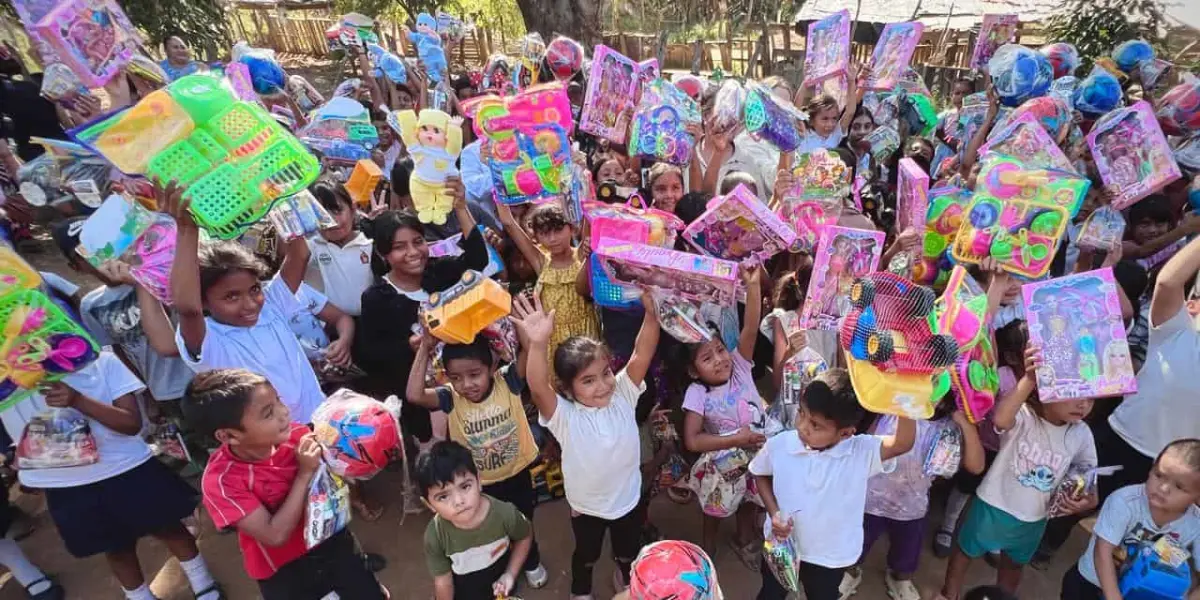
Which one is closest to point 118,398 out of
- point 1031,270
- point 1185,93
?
point 1031,270

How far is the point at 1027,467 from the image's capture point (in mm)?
2256

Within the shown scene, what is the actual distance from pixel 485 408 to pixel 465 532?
20.5 inches

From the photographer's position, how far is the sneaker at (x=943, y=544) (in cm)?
293

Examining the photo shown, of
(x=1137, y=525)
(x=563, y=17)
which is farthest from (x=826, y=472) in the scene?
(x=563, y=17)

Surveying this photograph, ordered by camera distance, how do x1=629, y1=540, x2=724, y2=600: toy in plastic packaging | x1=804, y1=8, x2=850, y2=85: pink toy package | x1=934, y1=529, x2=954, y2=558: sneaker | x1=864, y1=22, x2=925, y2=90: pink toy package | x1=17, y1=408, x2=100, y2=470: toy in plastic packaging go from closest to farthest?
1. x1=629, y1=540, x2=724, y2=600: toy in plastic packaging
2. x1=17, y1=408, x2=100, y2=470: toy in plastic packaging
3. x1=934, y1=529, x2=954, y2=558: sneaker
4. x1=804, y1=8, x2=850, y2=85: pink toy package
5. x1=864, y1=22, x2=925, y2=90: pink toy package

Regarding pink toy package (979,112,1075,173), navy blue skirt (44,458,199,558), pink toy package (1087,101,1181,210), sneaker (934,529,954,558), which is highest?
pink toy package (979,112,1075,173)

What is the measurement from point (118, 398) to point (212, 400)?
27.4 inches

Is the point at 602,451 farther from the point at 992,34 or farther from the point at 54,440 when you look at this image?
the point at 992,34

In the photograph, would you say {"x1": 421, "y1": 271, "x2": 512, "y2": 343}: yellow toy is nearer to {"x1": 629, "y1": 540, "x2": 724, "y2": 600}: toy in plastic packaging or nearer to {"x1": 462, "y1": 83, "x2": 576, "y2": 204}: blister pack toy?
{"x1": 462, "y1": 83, "x2": 576, "y2": 204}: blister pack toy

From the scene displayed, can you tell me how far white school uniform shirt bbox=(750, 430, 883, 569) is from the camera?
6.81ft

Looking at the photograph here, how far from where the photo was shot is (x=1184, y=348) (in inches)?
90.6

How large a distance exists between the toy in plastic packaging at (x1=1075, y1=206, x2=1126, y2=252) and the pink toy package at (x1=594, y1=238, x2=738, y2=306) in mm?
1966

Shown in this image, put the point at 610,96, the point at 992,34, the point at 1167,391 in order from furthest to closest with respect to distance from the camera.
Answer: the point at 992,34 → the point at 610,96 → the point at 1167,391

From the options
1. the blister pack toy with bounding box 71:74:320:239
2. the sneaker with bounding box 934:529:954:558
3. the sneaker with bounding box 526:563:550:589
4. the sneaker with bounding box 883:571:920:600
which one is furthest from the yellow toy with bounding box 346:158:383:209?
the sneaker with bounding box 934:529:954:558
